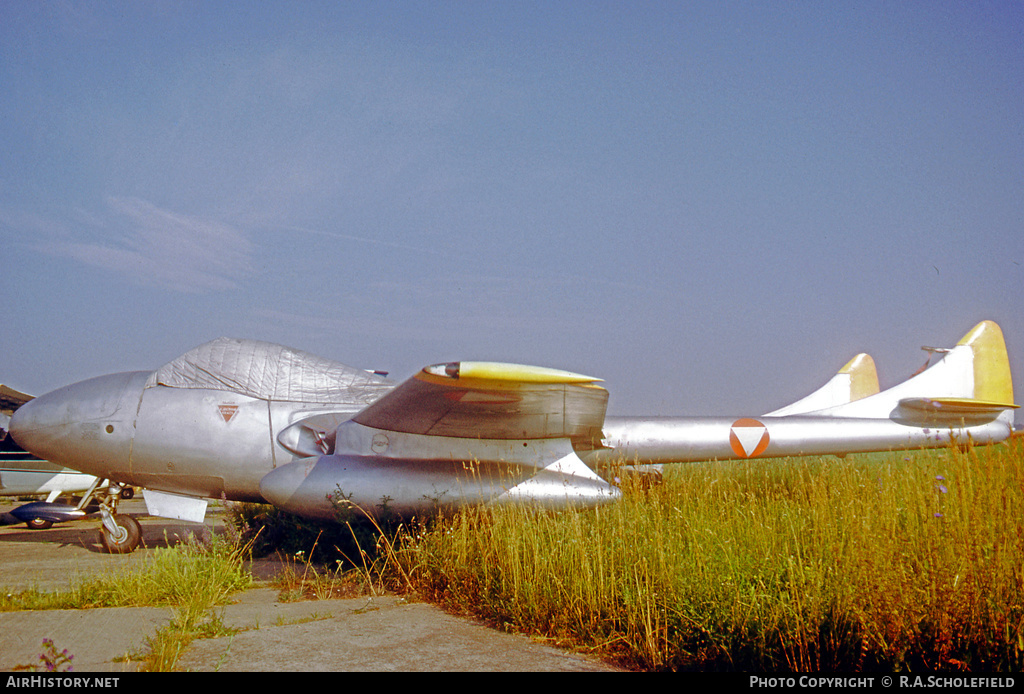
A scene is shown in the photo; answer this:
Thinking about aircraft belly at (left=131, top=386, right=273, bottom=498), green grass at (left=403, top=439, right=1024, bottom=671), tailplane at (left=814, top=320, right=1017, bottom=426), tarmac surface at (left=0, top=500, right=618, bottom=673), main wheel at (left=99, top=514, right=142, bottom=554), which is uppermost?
tailplane at (left=814, top=320, right=1017, bottom=426)

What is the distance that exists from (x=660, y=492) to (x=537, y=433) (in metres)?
1.27

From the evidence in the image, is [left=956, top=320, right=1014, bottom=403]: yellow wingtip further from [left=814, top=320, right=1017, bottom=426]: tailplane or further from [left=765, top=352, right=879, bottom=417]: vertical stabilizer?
[left=765, top=352, right=879, bottom=417]: vertical stabilizer

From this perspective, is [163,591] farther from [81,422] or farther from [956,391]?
[956,391]

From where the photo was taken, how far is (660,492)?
5.93 meters

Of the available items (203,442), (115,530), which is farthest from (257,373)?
(115,530)

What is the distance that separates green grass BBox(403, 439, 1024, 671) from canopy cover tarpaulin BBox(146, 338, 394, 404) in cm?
333

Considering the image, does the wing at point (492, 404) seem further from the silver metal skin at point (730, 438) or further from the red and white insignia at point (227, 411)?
the red and white insignia at point (227, 411)

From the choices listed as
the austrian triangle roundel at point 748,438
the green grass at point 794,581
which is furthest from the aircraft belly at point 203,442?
the austrian triangle roundel at point 748,438

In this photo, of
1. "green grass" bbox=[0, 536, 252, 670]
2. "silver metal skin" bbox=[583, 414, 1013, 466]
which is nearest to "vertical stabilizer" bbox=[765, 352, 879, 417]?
"silver metal skin" bbox=[583, 414, 1013, 466]

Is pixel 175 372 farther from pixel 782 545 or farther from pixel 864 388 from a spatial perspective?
pixel 864 388

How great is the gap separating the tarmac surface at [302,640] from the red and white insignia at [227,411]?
7.36ft

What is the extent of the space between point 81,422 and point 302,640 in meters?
5.09

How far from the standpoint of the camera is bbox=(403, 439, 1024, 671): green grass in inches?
111

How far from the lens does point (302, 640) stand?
340 centimetres
